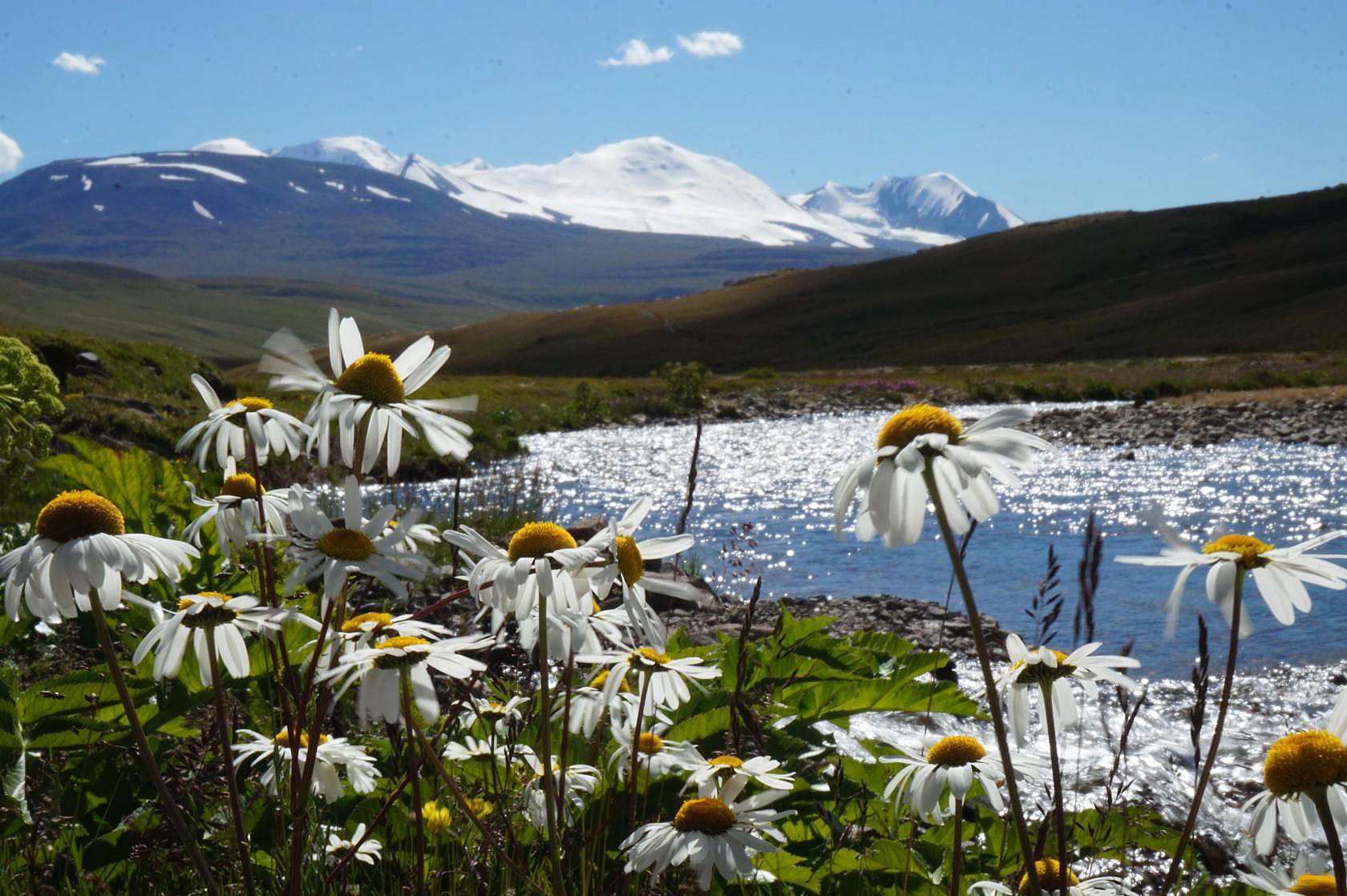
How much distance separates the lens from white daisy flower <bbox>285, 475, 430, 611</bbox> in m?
1.64

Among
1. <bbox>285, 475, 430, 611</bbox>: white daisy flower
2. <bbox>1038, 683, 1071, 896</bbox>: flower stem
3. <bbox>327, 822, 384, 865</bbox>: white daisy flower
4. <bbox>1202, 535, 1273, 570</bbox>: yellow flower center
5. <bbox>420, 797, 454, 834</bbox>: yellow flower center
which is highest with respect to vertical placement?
<bbox>1202, 535, 1273, 570</bbox>: yellow flower center

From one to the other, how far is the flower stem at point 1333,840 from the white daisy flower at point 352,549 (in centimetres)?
126

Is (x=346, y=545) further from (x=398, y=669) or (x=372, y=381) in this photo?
(x=372, y=381)

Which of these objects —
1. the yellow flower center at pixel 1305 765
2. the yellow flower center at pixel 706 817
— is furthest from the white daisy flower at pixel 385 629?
the yellow flower center at pixel 1305 765

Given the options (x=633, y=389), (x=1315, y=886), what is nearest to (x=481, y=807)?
(x=1315, y=886)

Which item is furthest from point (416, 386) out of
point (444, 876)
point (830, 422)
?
point (830, 422)

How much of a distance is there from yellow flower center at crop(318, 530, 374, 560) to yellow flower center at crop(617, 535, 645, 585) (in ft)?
1.43

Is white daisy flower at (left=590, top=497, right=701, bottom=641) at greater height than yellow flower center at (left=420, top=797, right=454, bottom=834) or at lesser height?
greater

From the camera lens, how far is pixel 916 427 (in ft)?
4.90

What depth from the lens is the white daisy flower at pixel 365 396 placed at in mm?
1746

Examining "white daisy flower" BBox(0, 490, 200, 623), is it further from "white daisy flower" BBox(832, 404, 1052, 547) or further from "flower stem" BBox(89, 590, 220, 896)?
"white daisy flower" BBox(832, 404, 1052, 547)

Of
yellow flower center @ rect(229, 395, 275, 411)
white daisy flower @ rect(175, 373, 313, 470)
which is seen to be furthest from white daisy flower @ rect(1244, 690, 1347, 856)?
yellow flower center @ rect(229, 395, 275, 411)

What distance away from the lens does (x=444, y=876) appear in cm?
271

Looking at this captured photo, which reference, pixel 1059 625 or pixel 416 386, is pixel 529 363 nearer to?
pixel 1059 625
